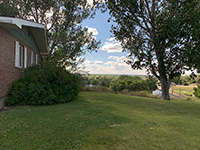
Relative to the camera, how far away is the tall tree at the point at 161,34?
338 inches

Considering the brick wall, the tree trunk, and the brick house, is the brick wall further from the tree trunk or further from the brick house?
the tree trunk

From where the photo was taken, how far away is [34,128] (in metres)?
3.76

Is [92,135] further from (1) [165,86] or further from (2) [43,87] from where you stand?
(1) [165,86]

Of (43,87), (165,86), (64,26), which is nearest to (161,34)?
(165,86)

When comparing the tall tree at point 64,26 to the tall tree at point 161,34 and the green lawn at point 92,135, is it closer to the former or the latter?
the tall tree at point 161,34

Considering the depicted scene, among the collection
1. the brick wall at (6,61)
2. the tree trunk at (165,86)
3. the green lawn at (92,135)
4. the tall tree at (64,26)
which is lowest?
the green lawn at (92,135)

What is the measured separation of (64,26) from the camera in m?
15.4

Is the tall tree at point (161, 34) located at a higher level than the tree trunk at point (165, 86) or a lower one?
higher

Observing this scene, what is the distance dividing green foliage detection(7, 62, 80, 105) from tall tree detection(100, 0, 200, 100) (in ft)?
19.7

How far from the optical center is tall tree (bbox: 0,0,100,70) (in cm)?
1384

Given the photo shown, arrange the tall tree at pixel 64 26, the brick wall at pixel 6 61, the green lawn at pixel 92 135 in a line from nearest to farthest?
the green lawn at pixel 92 135 < the brick wall at pixel 6 61 < the tall tree at pixel 64 26

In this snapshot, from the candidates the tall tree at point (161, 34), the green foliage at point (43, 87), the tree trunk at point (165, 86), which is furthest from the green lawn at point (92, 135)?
the tree trunk at point (165, 86)

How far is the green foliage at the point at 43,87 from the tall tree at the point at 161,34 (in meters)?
6.01

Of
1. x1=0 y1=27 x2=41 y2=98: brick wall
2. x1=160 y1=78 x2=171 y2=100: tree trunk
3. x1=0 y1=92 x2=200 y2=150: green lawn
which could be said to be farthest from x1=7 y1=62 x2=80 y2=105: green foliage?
x1=160 y1=78 x2=171 y2=100: tree trunk
